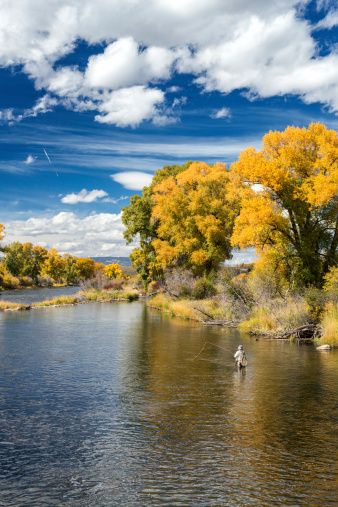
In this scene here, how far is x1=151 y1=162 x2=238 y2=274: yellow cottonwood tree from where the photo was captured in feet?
144

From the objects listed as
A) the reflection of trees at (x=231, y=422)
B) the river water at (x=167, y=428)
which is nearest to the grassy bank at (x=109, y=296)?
the river water at (x=167, y=428)

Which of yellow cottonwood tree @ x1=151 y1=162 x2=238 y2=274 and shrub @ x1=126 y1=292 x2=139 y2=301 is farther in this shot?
shrub @ x1=126 y1=292 x2=139 y2=301

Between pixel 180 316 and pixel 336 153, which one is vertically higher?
pixel 336 153

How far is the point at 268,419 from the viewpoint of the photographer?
43.5ft

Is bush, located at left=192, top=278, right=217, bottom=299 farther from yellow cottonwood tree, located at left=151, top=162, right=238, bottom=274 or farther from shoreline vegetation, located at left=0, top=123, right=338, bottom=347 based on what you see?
yellow cottonwood tree, located at left=151, top=162, right=238, bottom=274

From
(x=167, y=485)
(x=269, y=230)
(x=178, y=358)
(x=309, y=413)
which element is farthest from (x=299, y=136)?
(x=167, y=485)

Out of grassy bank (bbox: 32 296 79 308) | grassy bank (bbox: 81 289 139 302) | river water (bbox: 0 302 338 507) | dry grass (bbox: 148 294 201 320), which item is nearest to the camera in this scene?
river water (bbox: 0 302 338 507)

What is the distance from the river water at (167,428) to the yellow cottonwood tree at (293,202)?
10348 millimetres

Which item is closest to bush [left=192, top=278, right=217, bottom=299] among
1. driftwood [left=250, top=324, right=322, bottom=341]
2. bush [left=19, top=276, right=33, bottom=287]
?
driftwood [left=250, top=324, right=322, bottom=341]

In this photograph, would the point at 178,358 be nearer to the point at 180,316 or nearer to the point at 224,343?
the point at 224,343

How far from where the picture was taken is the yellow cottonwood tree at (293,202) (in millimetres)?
31141

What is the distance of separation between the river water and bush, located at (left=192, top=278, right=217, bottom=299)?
22.7 meters

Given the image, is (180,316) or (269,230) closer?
(269,230)

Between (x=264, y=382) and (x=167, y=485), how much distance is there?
954 cm
